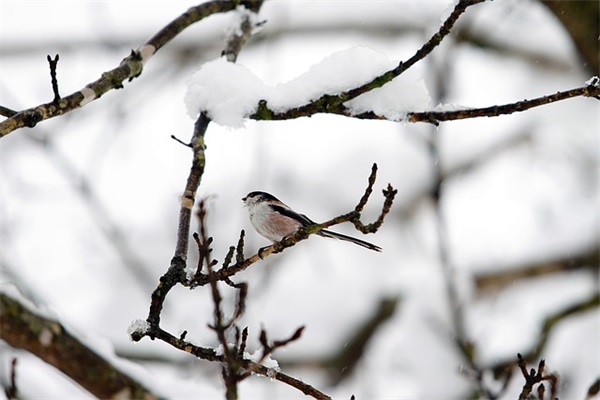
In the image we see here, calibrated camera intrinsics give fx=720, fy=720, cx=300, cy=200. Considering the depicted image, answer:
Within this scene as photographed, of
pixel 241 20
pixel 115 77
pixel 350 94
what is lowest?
pixel 350 94

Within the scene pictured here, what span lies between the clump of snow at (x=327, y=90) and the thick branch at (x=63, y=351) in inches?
40.9

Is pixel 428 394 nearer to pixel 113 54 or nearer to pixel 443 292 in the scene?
pixel 443 292

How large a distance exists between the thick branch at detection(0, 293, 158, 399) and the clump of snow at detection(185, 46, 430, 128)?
104 cm

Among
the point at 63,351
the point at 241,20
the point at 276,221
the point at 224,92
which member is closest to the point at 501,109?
the point at 276,221

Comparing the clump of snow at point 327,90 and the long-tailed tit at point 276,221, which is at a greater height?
the clump of snow at point 327,90

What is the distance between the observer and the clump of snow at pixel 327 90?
1970 millimetres

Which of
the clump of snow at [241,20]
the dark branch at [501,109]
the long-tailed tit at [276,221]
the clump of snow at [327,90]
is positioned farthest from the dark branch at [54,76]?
the clump of snow at [241,20]

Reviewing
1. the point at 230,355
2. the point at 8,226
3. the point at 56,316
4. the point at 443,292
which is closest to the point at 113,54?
the point at 8,226

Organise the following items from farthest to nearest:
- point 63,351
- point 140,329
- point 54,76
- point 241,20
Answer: point 241,20
point 63,351
point 54,76
point 140,329

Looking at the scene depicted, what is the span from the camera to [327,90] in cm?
198

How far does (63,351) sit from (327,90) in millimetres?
1471

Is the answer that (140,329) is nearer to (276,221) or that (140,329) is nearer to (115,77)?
(276,221)

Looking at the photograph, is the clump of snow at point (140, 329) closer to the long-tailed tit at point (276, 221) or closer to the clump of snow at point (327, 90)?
the long-tailed tit at point (276, 221)

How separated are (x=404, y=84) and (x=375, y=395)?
438cm
